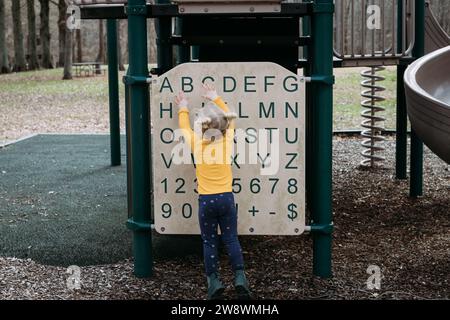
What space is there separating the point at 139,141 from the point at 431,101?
191 centimetres

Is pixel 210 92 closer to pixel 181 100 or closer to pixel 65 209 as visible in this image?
pixel 181 100

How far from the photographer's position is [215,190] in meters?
4.46

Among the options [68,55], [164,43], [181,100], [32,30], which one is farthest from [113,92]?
[32,30]

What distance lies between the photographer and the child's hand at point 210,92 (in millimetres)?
4668

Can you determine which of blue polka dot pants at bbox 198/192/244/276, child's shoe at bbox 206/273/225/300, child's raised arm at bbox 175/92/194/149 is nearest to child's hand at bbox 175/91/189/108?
child's raised arm at bbox 175/92/194/149

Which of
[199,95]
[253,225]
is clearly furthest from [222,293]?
[199,95]

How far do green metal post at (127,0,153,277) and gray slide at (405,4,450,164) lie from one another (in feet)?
6.02

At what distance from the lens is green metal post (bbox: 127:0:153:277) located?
4824mm

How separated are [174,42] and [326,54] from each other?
4.66ft

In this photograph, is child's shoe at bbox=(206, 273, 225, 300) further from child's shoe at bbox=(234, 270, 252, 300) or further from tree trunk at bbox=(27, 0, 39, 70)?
tree trunk at bbox=(27, 0, 39, 70)

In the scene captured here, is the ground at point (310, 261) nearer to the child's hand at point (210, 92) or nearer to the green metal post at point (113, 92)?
the child's hand at point (210, 92)

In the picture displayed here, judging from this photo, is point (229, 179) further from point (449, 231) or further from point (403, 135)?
point (403, 135)

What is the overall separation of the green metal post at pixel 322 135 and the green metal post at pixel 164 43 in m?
1.51

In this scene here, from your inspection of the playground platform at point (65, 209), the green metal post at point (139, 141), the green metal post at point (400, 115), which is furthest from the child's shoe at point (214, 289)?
the green metal post at point (400, 115)
